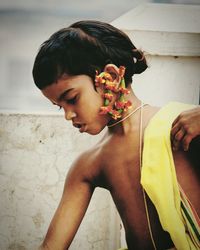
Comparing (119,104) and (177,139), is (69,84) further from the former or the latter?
(177,139)

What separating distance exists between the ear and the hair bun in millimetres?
100

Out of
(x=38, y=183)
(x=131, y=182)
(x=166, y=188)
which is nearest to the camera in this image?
(x=166, y=188)

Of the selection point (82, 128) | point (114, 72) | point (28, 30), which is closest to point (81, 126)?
point (82, 128)

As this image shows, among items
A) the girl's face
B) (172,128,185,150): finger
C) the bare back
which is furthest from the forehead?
(172,128,185,150): finger

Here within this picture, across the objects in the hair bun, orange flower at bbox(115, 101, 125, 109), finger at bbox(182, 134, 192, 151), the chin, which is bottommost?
the chin

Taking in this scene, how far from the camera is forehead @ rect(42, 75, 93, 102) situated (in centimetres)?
129

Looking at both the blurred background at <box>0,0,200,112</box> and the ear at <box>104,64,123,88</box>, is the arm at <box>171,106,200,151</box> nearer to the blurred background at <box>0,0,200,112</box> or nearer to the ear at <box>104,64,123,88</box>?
the ear at <box>104,64,123,88</box>

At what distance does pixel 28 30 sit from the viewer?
4.94ft

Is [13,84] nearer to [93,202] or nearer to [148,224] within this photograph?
[93,202]

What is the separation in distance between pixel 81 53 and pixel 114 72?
0.12 meters

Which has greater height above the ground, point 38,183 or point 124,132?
point 124,132

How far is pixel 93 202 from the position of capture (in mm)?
1500

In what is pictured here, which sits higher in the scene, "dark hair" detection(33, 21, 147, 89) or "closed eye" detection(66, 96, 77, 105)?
"dark hair" detection(33, 21, 147, 89)

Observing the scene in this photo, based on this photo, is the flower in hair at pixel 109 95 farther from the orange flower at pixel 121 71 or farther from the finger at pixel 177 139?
the finger at pixel 177 139
